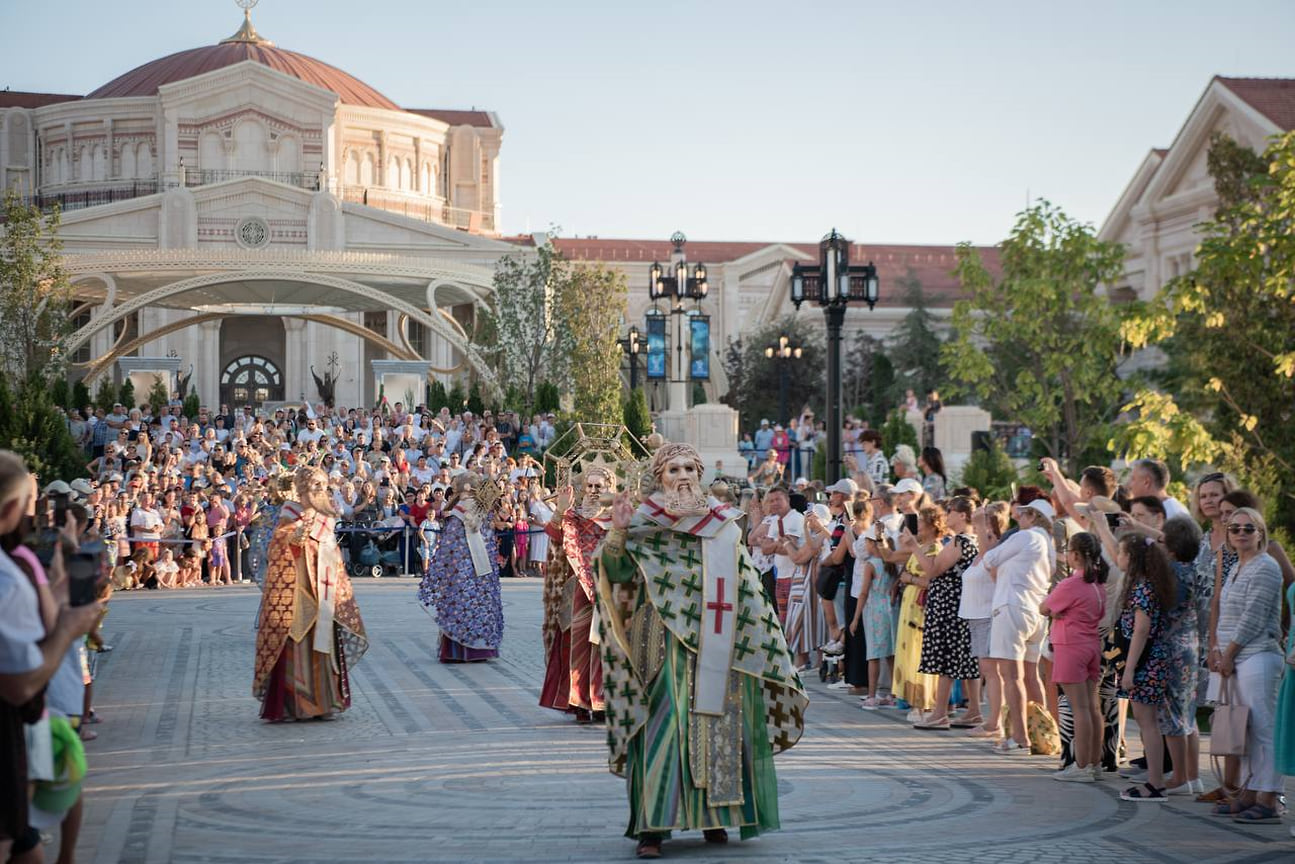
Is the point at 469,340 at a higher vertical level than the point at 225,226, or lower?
lower

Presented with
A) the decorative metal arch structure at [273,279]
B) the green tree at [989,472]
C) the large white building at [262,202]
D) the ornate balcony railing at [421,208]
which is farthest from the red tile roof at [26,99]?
the green tree at [989,472]

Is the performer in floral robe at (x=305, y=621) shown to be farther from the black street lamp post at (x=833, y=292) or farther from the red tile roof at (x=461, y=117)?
the red tile roof at (x=461, y=117)

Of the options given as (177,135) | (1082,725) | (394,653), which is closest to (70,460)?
(394,653)

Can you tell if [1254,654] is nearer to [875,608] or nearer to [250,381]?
[875,608]

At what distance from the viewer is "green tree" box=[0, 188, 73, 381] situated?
1431 inches

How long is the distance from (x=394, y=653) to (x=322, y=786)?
682 centimetres

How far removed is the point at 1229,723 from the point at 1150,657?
2.63ft

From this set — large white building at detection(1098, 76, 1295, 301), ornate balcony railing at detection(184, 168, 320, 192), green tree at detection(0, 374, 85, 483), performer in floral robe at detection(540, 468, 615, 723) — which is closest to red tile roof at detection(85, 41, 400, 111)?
ornate balcony railing at detection(184, 168, 320, 192)

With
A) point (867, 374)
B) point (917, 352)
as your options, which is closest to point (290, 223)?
point (867, 374)

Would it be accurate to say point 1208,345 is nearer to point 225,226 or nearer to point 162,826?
point 162,826

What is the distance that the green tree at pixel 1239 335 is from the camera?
531 inches

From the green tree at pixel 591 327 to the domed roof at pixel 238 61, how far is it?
33078 millimetres

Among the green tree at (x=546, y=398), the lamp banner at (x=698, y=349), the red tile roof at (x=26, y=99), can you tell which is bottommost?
the green tree at (x=546, y=398)

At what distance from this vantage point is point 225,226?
205 feet
